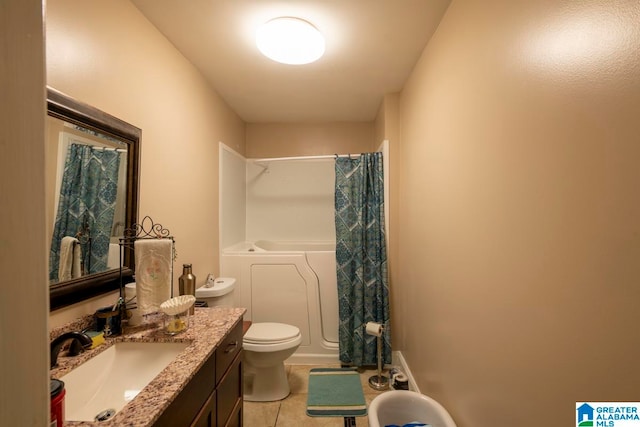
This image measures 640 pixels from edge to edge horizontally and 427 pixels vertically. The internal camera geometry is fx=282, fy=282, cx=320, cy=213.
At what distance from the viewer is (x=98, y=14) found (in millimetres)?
1231

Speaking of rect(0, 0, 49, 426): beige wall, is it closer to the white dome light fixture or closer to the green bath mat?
the white dome light fixture

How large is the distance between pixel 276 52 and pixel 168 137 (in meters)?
0.85

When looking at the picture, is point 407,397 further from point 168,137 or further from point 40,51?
point 168,137

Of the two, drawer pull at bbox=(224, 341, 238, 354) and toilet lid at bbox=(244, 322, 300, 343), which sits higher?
drawer pull at bbox=(224, 341, 238, 354)

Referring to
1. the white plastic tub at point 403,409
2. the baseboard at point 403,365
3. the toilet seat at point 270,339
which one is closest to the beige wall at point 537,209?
the white plastic tub at point 403,409

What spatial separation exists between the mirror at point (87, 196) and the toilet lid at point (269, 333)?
1033 millimetres

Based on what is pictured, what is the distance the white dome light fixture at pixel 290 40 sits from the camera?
156 centimetres

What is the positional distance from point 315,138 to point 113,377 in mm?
2842

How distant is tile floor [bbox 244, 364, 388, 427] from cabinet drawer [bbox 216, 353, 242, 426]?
1.63 feet

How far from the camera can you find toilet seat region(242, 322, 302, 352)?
6.66 feet

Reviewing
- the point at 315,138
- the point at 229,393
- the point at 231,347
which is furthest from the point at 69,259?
the point at 315,138

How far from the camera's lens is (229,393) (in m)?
1.36

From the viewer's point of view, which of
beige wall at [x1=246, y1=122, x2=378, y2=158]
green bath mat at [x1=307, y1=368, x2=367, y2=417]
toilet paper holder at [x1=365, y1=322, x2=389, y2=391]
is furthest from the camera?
beige wall at [x1=246, y1=122, x2=378, y2=158]

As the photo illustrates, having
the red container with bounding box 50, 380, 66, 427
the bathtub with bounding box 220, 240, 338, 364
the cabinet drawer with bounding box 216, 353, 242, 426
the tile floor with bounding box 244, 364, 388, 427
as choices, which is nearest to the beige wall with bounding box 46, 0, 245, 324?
the bathtub with bounding box 220, 240, 338, 364
